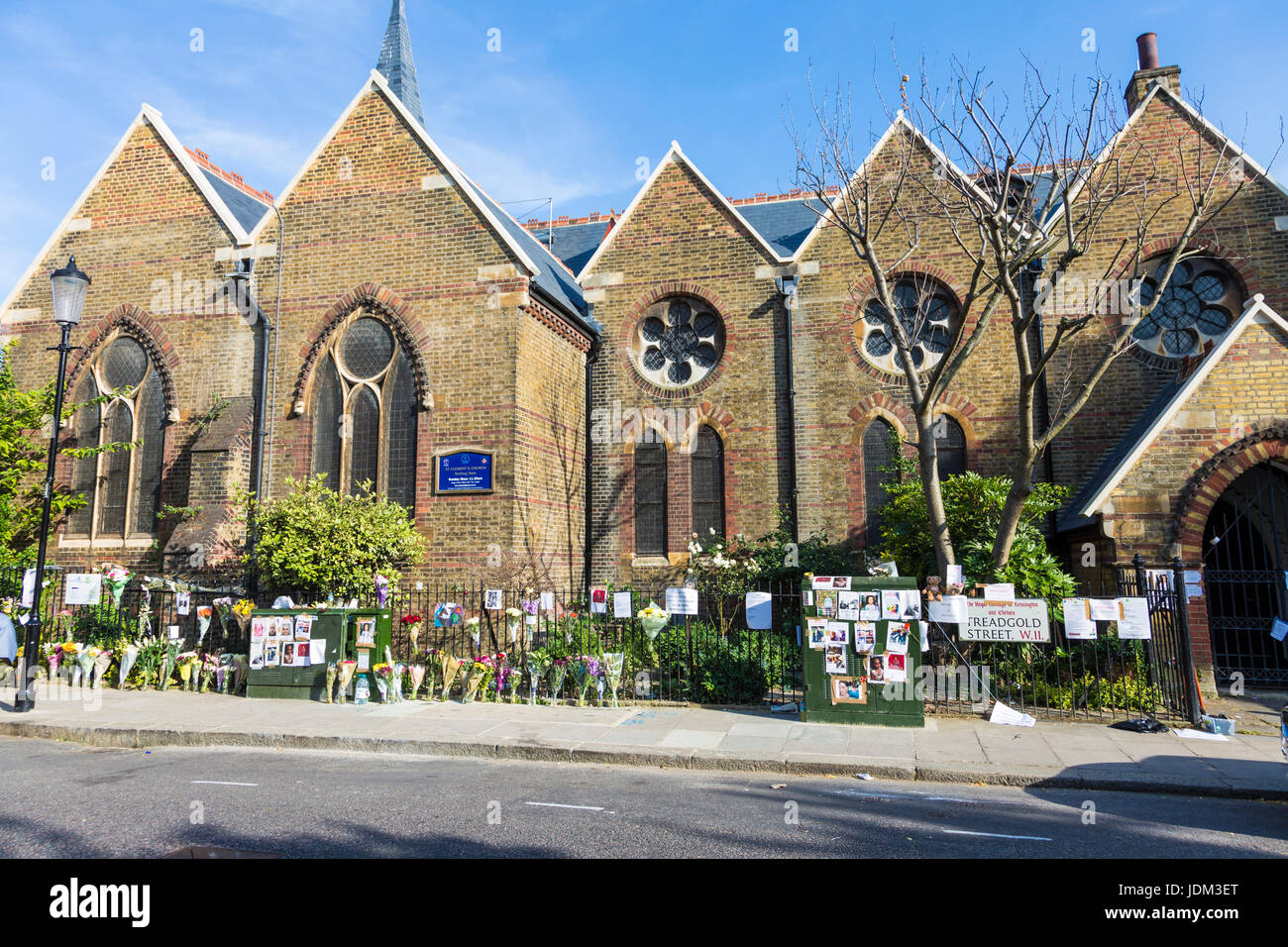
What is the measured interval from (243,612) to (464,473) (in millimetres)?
4427

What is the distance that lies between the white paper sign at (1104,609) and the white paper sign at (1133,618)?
0.23 ft

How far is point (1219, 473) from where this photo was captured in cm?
1229

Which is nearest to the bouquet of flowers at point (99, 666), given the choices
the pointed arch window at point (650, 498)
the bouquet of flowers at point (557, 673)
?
the bouquet of flowers at point (557, 673)

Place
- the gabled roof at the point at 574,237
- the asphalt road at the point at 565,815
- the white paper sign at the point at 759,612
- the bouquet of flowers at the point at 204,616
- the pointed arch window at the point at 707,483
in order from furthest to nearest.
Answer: the gabled roof at the point at 574,237, the pointed arch window at the point at 707,483, the bouquet of flowers at the point at 204,616, the white paper sign at the point at 759,612, the asphalt road at the point at 565,815

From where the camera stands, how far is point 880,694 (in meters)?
10.8

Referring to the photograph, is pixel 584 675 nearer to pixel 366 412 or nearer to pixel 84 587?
pixel 366 412

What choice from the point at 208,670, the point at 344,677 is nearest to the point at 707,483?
the point at 344,677

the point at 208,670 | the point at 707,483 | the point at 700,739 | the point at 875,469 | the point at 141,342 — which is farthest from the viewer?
the point at 141,342

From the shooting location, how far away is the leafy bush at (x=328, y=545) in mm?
14047

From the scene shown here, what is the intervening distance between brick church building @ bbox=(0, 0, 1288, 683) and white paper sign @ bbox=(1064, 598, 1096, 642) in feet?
11.4

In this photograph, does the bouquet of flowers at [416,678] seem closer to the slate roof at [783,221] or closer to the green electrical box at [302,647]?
the green electrical box at [302,647]

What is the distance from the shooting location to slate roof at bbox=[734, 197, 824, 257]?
64.1 feet
